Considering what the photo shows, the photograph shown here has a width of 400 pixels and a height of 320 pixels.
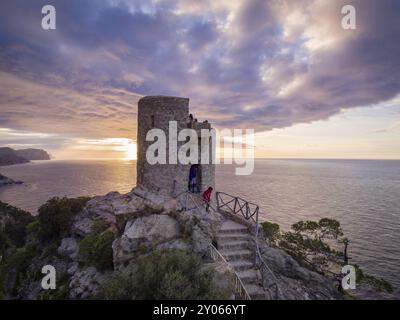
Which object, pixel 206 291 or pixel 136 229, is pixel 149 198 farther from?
pixel 206 291

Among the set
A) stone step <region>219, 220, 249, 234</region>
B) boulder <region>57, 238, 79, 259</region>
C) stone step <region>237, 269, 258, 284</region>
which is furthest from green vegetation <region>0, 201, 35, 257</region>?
stone step <region>237, 269, 258, 284</region>

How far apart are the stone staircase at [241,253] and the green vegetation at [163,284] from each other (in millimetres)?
3575

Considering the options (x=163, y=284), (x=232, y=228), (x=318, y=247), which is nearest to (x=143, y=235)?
(x=232, y=228)

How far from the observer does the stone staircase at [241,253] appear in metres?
10.7

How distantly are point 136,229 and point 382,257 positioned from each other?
43649 millimetres

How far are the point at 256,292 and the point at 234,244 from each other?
296cm

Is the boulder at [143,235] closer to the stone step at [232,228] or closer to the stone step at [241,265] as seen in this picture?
the stone step at [232,228]

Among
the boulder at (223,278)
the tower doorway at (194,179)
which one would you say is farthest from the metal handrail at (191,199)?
the boulder at (223,278)

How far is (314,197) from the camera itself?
88.9m

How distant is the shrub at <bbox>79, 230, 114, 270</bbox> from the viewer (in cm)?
1377

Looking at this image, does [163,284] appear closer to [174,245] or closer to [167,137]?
[174,245]
